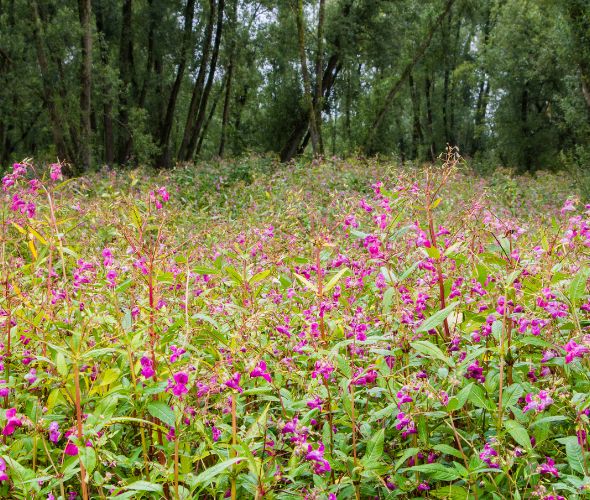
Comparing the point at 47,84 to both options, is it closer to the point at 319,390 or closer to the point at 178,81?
the point at 178,81

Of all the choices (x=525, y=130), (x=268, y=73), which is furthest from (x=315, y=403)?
(x=268, y=73)

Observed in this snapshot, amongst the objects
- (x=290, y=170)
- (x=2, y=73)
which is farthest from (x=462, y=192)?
(x=2, y=73)

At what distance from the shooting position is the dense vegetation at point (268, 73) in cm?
1667

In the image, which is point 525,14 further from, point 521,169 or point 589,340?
point 589,340

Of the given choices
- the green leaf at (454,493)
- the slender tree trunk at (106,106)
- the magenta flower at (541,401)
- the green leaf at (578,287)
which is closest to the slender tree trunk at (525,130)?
the slender tree trunk at (106,106)

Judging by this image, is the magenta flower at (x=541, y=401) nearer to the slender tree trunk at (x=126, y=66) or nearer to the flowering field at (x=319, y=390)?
the flowering field at (x=319, y=390)

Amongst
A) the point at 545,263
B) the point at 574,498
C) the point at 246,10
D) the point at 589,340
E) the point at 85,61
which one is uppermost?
the point at 246,10

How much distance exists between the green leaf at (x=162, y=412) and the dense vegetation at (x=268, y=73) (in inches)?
547

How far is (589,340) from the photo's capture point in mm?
1591

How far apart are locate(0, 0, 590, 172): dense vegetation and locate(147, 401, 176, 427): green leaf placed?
45.6ft

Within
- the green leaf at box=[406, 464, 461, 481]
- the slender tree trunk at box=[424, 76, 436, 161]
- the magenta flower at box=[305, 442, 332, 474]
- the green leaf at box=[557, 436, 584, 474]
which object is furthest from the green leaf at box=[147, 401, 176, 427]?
the slender tree trunk at box=[424, 76, 436, 161]

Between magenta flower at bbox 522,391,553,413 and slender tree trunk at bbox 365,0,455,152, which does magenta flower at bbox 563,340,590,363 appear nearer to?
magenta flower at bbox 522,391,553,413

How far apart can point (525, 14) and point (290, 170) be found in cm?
2018

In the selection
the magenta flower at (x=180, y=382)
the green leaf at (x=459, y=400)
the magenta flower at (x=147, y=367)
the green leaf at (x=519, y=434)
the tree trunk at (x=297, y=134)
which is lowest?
the green leaf at (x=519, y=434)
